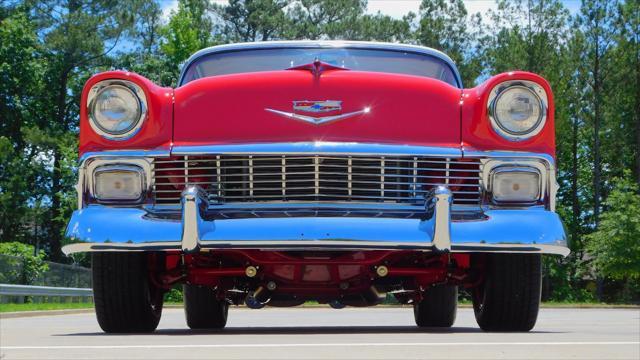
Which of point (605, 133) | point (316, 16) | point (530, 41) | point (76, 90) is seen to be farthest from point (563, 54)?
point (76, 90)

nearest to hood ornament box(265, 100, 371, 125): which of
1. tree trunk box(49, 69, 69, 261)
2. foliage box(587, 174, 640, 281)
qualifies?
foliage box(587, 174, 640, 281)

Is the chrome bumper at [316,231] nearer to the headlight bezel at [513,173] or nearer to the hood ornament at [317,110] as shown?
the headlight bezel at [513,173]

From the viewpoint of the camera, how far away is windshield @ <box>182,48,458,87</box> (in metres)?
7.03

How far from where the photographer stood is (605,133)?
5591 centimetres

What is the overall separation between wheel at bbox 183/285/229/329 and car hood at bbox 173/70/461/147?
220 cm

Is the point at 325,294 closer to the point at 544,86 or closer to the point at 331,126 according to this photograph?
the point at 331,126

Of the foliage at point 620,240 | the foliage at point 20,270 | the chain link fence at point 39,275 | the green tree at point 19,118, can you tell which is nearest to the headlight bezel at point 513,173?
the chain link fence at point 39,275

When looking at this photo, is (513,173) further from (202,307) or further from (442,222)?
(202,307)

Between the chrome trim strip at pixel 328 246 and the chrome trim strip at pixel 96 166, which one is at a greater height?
the chrome trim strip at pixel 96 166

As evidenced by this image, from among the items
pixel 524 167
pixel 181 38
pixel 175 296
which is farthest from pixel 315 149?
pixel 181 38

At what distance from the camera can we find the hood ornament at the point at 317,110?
586 centimetres

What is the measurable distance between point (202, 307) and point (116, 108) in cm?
236

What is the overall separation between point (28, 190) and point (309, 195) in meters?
42.3

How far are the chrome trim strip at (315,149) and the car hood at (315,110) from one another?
0.20ft
